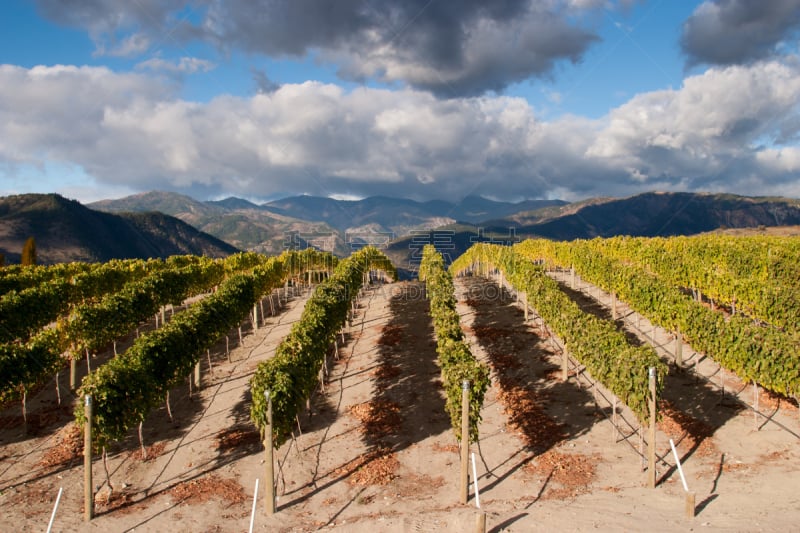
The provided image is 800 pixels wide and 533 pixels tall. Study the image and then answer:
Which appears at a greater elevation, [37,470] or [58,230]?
[58,230]

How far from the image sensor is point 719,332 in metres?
18.9

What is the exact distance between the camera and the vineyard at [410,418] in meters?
13.2

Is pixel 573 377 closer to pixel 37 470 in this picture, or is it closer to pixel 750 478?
pixel 750 478

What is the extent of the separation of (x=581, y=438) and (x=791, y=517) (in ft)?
21.4

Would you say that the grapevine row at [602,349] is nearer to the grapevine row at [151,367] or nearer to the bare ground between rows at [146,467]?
the bare ground between rows at [146,467]

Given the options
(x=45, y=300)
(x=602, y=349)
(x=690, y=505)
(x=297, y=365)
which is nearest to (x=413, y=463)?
Result: (x=297, y=365)

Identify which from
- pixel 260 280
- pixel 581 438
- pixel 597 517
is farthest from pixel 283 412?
pixel 260 280

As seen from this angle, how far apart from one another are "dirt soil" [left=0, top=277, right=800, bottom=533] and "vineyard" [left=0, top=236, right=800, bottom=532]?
80 mm

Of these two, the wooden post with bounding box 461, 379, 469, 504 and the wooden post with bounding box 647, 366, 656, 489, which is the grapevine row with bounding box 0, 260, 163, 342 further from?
the wooden post with bounding box 647, 366, 656, 489

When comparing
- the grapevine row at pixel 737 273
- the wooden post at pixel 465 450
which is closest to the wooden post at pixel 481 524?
the wooden post at pixel 465 450

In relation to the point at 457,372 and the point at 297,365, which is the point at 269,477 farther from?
the point at 457,372

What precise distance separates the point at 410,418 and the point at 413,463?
10.9 feet

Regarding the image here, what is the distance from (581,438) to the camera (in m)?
17.0

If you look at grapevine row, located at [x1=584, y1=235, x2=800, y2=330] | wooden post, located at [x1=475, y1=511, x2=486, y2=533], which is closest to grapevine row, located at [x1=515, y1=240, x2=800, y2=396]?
grapevine row, located at [x1=584, y1=235, x2=800, y2=330]
